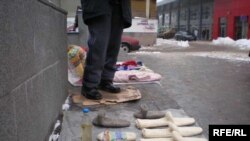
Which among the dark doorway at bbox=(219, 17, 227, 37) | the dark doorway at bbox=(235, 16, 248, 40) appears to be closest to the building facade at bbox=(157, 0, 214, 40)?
the dark doorway at bbox=(219, 17, 227, 37)

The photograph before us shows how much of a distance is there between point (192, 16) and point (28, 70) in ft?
219

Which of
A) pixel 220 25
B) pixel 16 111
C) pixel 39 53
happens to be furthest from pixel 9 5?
pixel 220 25

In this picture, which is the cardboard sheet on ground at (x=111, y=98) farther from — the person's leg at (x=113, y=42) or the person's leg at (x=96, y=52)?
the person's leg at (x=113, y=42)

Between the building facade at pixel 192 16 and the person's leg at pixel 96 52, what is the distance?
180 ft

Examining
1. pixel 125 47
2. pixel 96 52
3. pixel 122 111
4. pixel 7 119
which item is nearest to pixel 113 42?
pixel 96 52

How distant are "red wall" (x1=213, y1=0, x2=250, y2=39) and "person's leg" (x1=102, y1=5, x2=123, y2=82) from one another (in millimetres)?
39907

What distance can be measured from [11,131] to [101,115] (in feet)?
3.90

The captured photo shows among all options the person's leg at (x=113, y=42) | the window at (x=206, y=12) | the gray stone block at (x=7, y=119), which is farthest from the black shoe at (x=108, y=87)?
the window at (x=206, y=12)

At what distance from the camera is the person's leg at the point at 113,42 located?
402 centimetres

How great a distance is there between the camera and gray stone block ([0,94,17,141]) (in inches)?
69.1

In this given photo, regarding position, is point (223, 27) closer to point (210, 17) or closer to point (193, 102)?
point (210, 17)

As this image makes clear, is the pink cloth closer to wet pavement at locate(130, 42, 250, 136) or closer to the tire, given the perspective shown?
wet pavement at locate(130, 42, 250, 136)

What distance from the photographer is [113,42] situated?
4.17 meters

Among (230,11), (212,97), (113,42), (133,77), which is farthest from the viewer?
(230,11)
